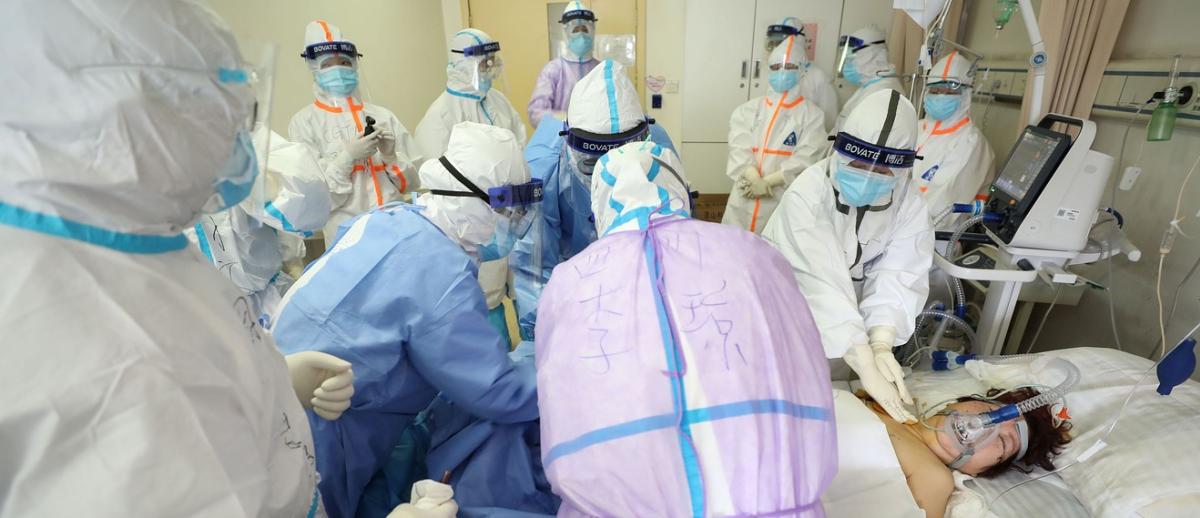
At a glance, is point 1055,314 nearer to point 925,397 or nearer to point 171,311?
point 925,397

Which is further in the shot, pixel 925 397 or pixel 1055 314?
pixel 1055 314

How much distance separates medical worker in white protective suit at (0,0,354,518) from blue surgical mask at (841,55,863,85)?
4.07 meters

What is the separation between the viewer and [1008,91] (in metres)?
2.98

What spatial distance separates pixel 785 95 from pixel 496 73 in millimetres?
1775

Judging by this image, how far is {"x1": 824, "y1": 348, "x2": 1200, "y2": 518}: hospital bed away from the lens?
128 centimetres

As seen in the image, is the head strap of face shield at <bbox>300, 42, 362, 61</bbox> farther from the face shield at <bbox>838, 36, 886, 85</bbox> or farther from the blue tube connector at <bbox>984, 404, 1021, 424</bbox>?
the face shield at <bbox>838, 36, 886, 85</bbox>

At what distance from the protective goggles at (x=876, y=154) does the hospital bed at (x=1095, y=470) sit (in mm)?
709

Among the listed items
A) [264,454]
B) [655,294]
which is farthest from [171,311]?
[655,294]

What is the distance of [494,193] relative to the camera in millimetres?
1416

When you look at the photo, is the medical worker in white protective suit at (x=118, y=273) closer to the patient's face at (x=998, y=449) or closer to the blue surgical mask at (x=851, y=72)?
the patient's face at (x=998, y=449)

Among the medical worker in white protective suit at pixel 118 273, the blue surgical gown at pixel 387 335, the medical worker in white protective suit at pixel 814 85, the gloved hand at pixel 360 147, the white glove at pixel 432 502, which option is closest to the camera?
the medical worker in white protective suit at pixel 118 273

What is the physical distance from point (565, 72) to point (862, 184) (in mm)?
2561

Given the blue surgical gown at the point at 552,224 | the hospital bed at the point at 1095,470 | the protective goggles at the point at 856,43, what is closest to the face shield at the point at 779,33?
the protective goggles at the point at 856,43

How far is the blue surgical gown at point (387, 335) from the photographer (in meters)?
1.19
